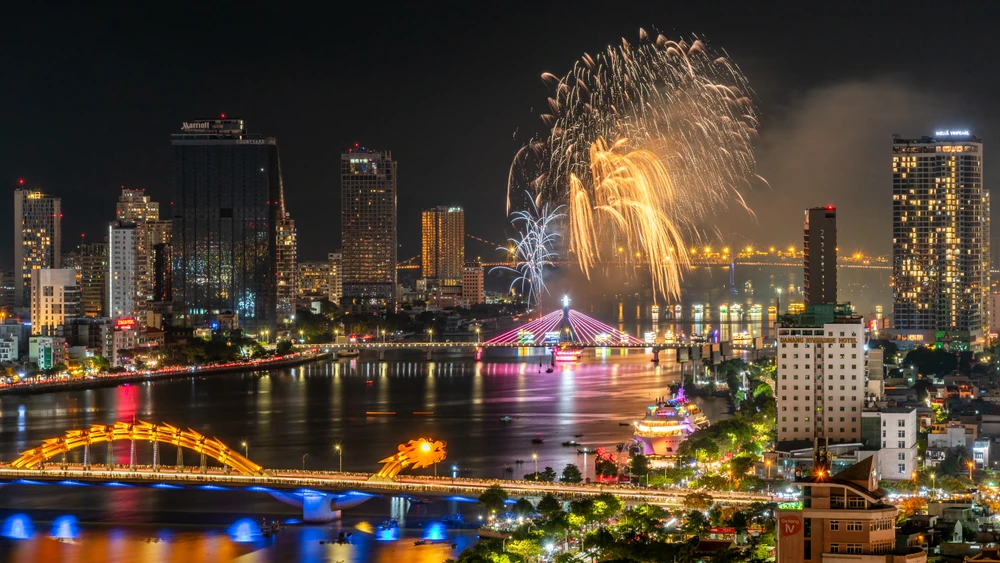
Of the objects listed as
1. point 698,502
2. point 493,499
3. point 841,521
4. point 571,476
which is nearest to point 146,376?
point 571,476

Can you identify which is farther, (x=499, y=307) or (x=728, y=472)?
(x=499, y=307)

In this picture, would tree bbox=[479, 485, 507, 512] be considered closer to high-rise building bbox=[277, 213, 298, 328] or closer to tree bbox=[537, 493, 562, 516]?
tree bbox=[537, 493, 562, 516]

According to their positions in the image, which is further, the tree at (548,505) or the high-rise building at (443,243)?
the high-rise building at (443,243)

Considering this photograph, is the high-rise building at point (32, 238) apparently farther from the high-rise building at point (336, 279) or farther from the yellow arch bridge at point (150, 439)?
the yellow arch bridge at point (150, 439)

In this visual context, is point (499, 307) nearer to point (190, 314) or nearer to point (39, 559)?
point (190, 314)

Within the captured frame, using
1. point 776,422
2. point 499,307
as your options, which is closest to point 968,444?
point 776,422

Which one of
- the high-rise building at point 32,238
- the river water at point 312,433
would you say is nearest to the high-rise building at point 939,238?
the river water at point 312,433
